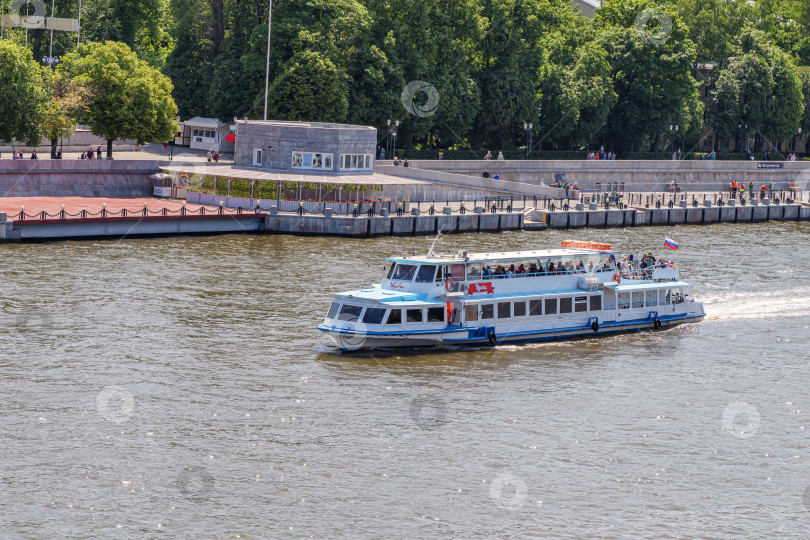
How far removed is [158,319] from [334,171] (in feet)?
120

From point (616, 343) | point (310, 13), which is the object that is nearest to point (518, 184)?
point (310, 13)

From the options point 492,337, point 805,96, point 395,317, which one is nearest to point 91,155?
point 395,317

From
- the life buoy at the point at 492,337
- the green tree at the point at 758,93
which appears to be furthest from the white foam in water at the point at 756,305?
the green tree at the point at 758,93

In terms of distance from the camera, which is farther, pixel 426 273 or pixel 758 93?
pixel 758 93

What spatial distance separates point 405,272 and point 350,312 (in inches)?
146

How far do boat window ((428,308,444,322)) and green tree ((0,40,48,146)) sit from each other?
1755 inches

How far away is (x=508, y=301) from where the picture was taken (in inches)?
2030

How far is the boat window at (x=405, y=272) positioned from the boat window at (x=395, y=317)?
2.44 meters

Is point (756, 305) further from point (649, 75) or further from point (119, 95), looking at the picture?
point (649, 75)

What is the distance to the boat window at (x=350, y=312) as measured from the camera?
4838cm

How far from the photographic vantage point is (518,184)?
9825 centimetres

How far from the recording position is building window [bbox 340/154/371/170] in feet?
285

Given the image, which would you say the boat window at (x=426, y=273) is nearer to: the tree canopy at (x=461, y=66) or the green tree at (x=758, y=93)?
the tree canopy at (x=461, y=66)

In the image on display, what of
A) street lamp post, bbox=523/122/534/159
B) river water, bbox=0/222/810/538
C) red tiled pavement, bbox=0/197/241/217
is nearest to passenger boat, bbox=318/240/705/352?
river water, bbox=0/222/810/538
